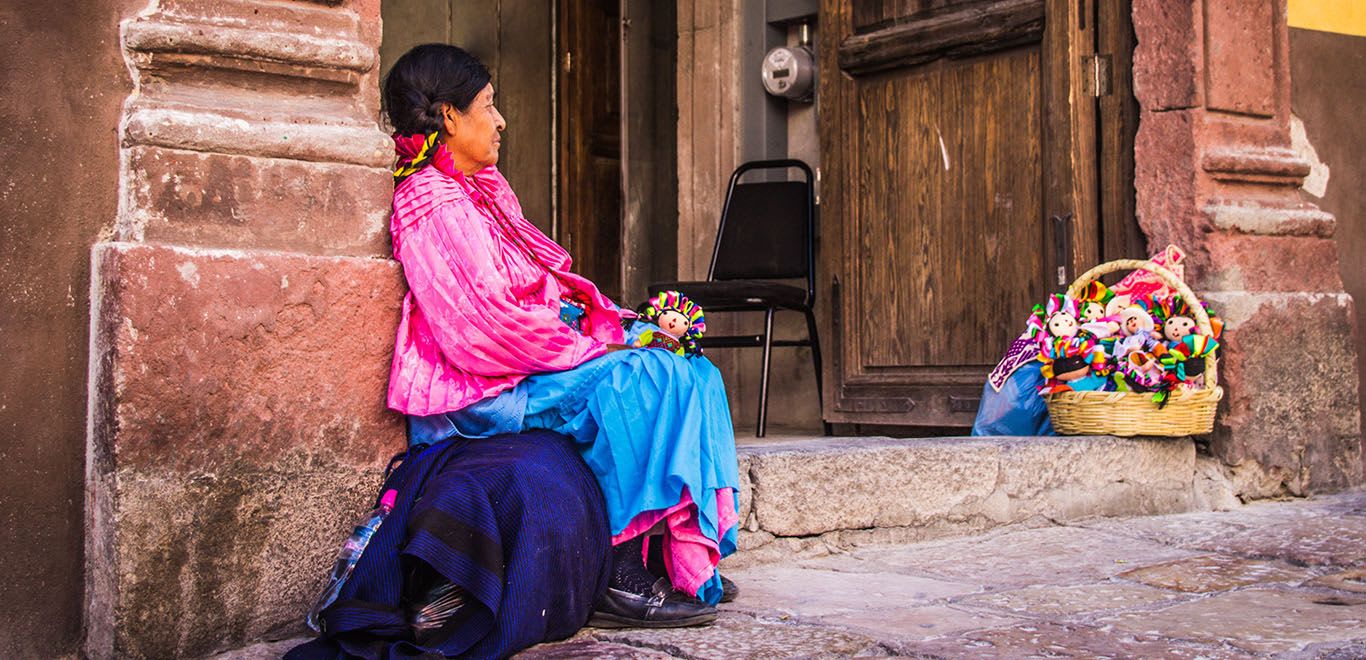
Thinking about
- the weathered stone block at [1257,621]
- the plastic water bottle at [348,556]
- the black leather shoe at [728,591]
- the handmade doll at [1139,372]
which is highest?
the handmade doll at [1139,372]

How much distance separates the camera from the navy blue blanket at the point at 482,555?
239 cm

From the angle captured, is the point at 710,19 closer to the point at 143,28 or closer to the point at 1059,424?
the point at 1059,424

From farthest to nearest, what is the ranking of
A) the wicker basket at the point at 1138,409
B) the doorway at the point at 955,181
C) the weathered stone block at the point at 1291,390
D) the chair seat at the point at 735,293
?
the chair seat at the point at 735,293 → the doorway at the point at 955,181 → the weathered stone block at the point at 1291,390 → the wicker basket at the point at 1138,409

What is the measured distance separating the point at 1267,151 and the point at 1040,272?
841 mm

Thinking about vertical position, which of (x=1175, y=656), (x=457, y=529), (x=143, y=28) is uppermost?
(x=143, y=28)

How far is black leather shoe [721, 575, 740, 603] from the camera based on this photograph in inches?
116

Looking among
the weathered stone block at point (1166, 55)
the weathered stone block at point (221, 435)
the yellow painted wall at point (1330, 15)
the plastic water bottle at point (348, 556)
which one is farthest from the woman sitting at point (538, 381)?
the yellow painted wall at point (1330, 15)

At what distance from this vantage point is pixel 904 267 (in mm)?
4984

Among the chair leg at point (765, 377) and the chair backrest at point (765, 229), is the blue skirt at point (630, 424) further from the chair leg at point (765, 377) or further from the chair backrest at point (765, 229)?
the chair backrest at point (765, 229)

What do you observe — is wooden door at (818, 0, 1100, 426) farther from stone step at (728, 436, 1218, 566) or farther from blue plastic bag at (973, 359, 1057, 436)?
stone step at (728, 436, 1218, 566)

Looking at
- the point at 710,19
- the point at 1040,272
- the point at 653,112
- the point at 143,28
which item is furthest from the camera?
the point at 653,112

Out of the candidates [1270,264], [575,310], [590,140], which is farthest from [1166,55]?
[590,140]

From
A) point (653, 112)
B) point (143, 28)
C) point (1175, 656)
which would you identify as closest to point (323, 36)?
point (143, 28)

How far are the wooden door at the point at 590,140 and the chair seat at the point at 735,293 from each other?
2.45 m
